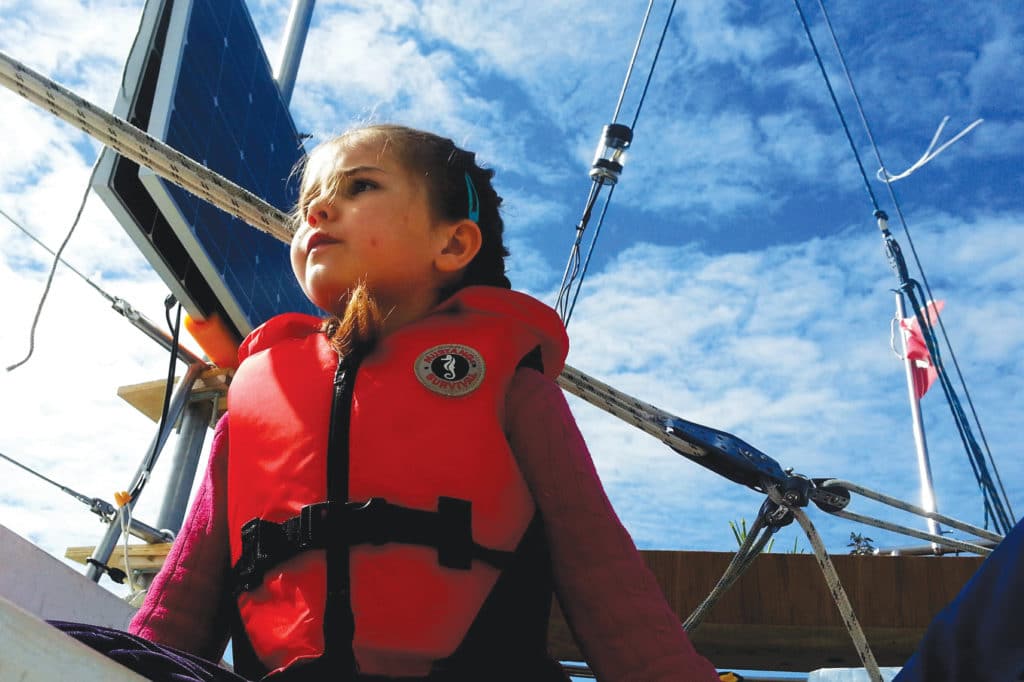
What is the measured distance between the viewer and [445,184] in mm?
1814

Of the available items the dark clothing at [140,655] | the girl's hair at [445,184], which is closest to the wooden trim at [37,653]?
the dark clothing at [140,655]

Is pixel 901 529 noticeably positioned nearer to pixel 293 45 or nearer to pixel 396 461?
pixel 396 461

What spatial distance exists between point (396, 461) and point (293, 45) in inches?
338

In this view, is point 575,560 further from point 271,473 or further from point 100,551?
point 100,551

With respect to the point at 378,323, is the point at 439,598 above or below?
below

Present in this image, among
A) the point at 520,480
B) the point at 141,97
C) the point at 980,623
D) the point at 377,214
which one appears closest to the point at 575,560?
the point at 520,480

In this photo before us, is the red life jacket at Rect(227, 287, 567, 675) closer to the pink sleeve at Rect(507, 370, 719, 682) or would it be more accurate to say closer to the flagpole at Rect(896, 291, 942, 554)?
the pink sleeve at Rect(507, 370, 719, 682)

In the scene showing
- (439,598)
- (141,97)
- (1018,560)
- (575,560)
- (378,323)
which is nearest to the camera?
(1018,560)

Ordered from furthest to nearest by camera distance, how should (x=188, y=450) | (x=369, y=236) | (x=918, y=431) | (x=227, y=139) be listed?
(x=918, y=431) < (x=227, y=139) < (x=188, y=450) < (x=369, y=236)

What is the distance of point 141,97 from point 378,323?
4.87 m

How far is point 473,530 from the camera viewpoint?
4.49ft

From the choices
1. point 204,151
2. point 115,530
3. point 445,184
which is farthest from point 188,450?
point 445,184

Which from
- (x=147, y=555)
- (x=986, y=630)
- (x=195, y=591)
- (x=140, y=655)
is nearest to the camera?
(x=986, y=630)

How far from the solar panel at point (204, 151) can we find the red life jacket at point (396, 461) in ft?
13.5
